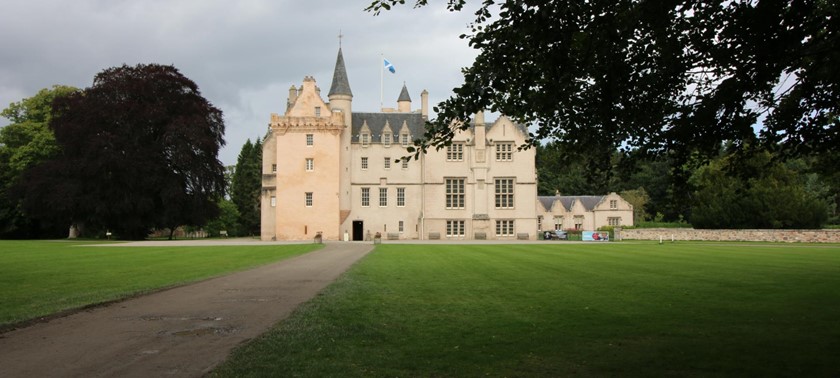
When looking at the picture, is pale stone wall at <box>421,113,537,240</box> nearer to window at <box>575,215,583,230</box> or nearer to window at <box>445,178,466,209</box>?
window at <box>445,178,466,209</box>

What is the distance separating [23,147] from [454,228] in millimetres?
41300

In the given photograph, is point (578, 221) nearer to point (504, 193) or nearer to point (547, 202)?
point (547, 202)

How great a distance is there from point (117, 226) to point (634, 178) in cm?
7468

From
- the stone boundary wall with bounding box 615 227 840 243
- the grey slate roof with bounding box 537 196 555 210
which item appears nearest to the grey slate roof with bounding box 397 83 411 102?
the stone boundary wall with bounding box 615 227 840 243

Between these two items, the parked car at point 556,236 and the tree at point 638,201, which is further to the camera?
the tree at point 638,201

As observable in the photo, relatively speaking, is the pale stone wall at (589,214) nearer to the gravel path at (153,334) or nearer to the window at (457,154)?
the window at (457,154)

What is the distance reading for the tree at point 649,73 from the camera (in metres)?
7.81

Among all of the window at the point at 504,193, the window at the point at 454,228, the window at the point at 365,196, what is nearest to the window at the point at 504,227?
the window at the point at 504,193

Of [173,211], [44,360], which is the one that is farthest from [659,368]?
[173,211]

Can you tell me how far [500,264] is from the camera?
80.1 ft

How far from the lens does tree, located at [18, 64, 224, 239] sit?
50656 mm

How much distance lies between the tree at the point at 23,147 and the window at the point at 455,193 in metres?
36.9

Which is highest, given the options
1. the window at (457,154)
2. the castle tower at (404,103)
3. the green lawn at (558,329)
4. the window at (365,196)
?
the castle tower at (404,103)

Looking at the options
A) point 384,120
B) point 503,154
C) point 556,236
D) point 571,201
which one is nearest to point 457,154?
point 503,154
